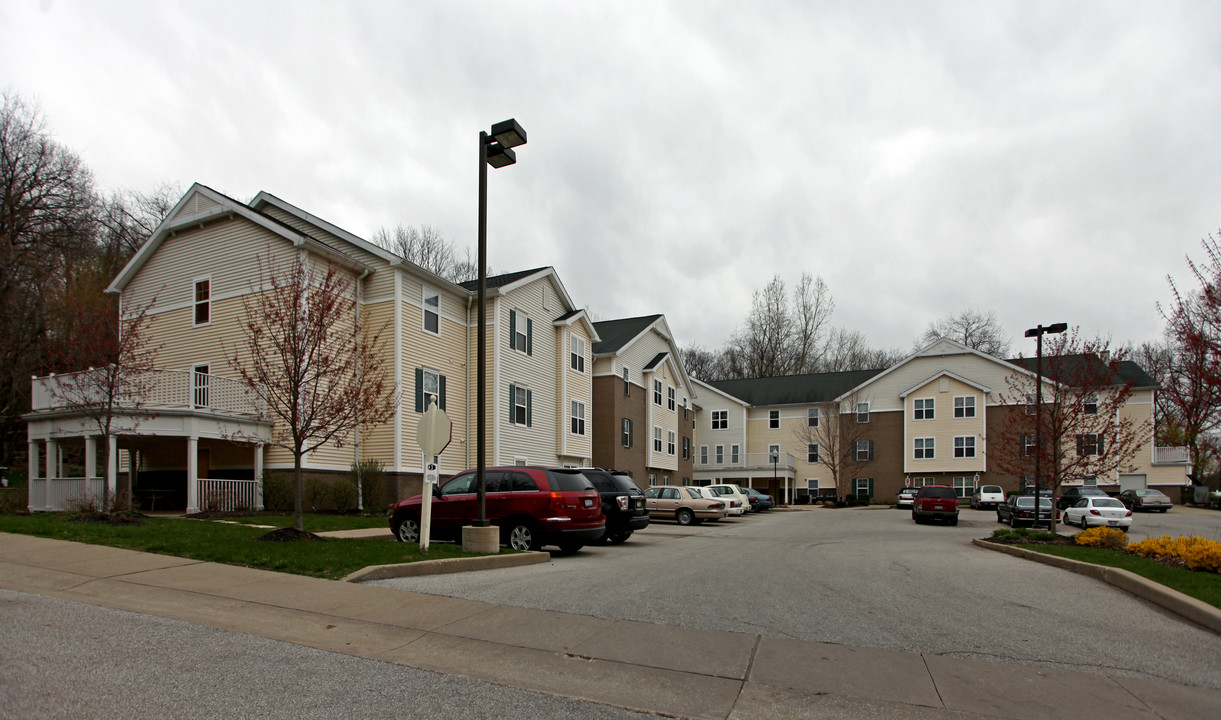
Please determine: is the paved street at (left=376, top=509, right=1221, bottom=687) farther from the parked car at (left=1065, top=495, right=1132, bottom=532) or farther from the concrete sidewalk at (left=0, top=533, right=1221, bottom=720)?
the parked car at (left=1065, top=495, right=1132, bottom=532)

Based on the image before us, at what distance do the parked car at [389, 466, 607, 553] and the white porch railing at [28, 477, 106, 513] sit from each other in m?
9.80

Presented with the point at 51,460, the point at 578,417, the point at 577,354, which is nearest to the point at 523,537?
the point at 51,460

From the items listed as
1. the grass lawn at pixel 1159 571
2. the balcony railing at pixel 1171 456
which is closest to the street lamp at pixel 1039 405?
the grass lawn at pixel 1159 571

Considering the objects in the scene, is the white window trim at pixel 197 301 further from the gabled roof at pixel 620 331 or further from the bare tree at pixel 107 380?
the gabled roof at pixel 620 331

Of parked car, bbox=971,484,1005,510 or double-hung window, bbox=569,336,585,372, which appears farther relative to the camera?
parked car, bbox=971,484,1005,510

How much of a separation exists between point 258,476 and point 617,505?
1124cm

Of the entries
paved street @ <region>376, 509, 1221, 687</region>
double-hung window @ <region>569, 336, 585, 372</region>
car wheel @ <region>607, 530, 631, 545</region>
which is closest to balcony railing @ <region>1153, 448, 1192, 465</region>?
double-hung window @ <region>569, 336, 585, 372</region>

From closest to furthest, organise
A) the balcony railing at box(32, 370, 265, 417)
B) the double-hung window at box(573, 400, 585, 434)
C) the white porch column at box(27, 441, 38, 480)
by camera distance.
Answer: the balcony railing at box(32, 370, 265, 417), the white porch column at box(27, 441, 38, 480), the double-hung window at box(573, 400, 585, 434)

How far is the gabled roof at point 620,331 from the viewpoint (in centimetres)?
4066

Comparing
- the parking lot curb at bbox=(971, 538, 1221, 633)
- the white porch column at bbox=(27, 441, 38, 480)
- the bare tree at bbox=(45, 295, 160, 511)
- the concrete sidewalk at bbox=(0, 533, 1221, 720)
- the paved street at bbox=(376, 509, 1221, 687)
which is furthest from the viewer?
the white porch column at bbox=(27, 441, 38, 480)

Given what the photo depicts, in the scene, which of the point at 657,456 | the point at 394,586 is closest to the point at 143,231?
the point at 657,456

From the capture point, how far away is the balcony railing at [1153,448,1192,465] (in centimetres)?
5172

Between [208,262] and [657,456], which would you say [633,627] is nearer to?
[208,262]

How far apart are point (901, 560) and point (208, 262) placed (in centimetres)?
2354
